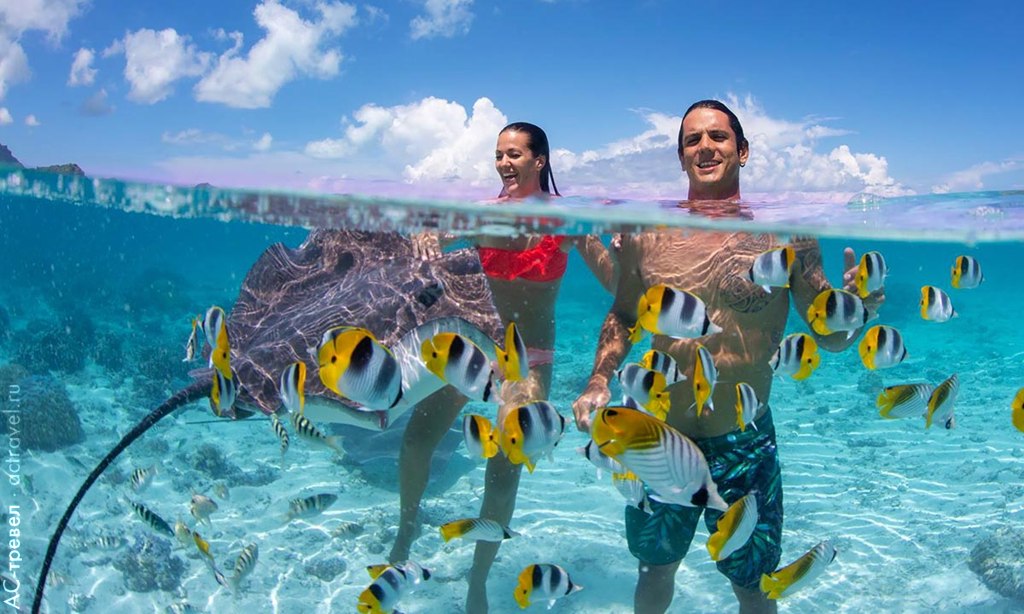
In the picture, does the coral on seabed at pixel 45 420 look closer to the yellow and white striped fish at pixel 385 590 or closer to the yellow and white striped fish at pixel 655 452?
the yellow and white striped fish at pixel 385 590

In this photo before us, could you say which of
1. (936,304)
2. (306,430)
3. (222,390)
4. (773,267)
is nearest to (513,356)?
(773,267)

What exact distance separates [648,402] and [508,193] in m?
3.66

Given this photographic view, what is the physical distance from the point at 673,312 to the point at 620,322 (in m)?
1.39

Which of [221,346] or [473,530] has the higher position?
[221,346]

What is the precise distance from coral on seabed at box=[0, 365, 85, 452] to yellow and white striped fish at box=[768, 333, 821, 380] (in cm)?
1393

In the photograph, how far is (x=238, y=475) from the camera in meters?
11.1

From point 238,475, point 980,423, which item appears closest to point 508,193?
point 238,475

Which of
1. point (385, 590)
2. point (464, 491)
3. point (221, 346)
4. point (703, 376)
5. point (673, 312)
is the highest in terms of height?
point (673, 312)

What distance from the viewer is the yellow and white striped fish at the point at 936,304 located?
5.86 meters

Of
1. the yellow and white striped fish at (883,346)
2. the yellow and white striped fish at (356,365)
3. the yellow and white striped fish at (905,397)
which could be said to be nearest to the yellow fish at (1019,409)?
the yellow and white striped fish at (905,397)

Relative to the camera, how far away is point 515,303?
6.27m

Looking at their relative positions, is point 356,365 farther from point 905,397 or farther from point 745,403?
point 905,397

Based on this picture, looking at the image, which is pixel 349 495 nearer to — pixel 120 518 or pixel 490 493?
pixel 120 518

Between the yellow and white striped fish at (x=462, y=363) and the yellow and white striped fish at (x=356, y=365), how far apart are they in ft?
1.21
